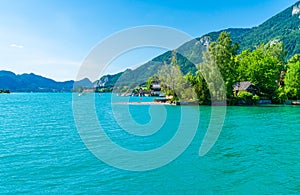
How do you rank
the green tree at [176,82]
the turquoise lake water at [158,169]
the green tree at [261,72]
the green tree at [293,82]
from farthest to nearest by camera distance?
the green tree at [176,82]
the green tree at [261,72]
the green tree at [293,82]
the turquoise lake water at [158,169]

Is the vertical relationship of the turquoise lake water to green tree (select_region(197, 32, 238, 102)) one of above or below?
below

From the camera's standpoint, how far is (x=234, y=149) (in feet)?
61.7

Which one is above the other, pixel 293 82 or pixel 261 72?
pixel 261 72

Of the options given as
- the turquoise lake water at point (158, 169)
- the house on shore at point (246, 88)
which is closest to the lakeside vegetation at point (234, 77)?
the house on shore at point (246, 88)

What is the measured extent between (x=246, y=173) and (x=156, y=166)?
4.83 m

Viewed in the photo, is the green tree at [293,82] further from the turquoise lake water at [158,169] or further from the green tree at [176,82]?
the turquoise lake water at [158,169]

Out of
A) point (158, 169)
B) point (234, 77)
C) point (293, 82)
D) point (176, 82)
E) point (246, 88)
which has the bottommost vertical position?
point (158, 169)

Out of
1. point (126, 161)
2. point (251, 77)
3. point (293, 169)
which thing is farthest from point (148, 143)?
point (251, 77)

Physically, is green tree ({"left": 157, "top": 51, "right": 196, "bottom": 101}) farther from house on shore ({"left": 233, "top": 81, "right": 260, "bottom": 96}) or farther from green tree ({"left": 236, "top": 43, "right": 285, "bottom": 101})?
green tree ({"left": 236, "top": 43, "right": 285, "bottom": 101})

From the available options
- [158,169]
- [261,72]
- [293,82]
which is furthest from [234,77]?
[158,169]

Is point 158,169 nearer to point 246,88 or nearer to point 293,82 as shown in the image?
point 246,88

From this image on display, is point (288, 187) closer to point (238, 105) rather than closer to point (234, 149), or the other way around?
point (234, 149)

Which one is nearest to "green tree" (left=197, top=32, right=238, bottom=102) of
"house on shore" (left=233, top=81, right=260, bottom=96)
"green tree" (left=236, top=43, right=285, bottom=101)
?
"house on shore" (left=233, top=81, right=260, bottom=96)

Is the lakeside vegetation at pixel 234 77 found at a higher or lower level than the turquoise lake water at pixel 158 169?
higher
